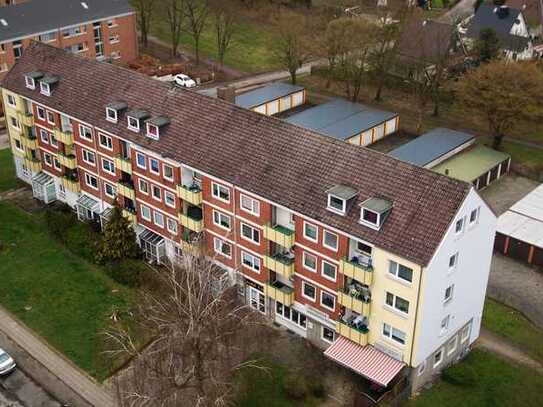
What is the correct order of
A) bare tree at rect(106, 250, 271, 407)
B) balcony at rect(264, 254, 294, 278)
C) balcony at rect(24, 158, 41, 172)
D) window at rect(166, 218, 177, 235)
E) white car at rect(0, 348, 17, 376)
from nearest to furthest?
1. bare tree at rect(106, 250, 271, 407)
2. white car at rect(0, 348, 17, 376)
3. balcony at rect(264, 254, 294, 278)
4. window at rect(166, 218, 177, 235)
5. balcony at rect(24, 158, 41, 172)

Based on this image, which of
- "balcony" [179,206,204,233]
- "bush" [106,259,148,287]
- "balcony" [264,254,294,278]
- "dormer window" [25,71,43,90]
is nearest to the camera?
"balcony" [264,254,294,278]

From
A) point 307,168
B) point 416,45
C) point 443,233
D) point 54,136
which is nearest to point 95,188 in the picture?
point 54,136

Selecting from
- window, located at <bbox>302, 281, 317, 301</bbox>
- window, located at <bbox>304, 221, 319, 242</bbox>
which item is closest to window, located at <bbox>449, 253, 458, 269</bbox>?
window, located at <bbox>304, 221, 319, 242</bbox>

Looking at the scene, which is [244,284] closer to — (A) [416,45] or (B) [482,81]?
(B) [482,81]

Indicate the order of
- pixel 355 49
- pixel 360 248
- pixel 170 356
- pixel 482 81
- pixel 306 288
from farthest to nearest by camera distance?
pixel 355 49, pixel 482 81, pixel 306 288, pixel 360 248, pixel 170 356

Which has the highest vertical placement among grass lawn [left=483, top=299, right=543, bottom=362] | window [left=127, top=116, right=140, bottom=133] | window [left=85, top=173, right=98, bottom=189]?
window [left=127, top=116, right=140, bottom=133]

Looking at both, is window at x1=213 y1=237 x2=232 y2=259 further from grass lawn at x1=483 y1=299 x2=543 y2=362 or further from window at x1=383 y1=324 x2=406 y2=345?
grass lawn at x1=483 y1=299 x2=543 y2=362

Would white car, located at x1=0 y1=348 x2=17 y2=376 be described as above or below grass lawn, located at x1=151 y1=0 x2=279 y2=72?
below
